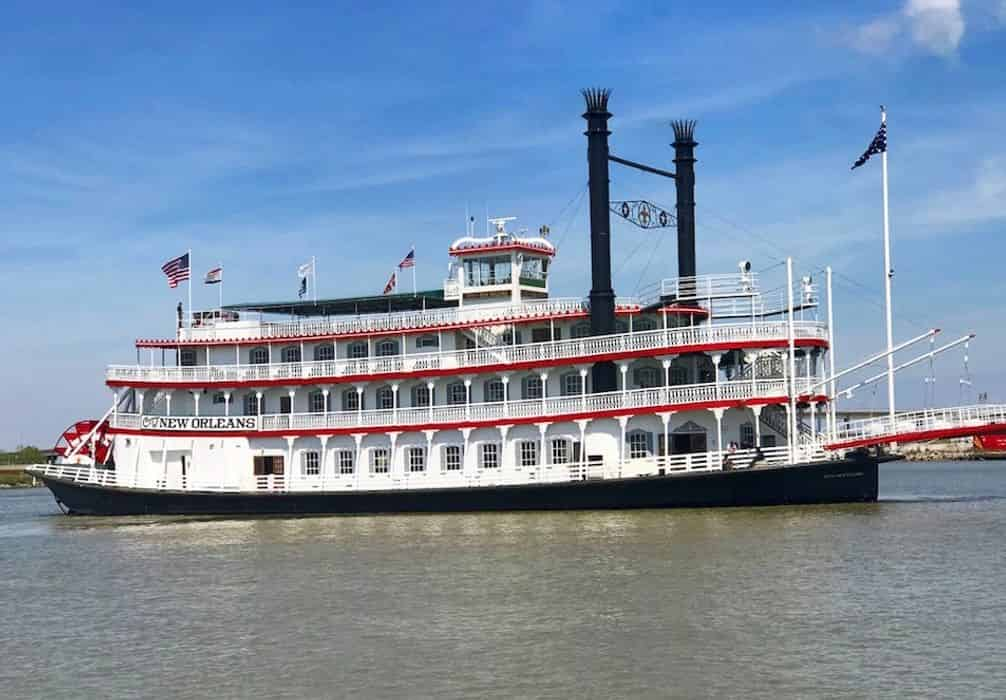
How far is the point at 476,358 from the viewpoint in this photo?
43.9m

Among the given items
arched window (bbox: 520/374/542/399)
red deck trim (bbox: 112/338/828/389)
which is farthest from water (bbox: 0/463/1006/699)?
arched window (bbox: 520/374/542/399)

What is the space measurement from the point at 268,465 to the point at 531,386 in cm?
1038

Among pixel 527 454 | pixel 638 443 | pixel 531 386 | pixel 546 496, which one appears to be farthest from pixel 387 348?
pixel 638 443

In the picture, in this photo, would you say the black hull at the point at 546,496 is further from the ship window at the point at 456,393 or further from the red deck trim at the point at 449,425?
the ship window at the point at 456,393

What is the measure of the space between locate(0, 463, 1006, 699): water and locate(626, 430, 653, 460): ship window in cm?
433

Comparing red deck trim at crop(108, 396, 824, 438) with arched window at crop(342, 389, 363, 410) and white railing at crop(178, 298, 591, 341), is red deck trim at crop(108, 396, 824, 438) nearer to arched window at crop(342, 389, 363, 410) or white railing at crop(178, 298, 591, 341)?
arched window at crop(342, 389, 363, 410)

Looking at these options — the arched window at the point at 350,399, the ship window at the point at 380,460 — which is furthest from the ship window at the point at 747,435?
the arched window at the point at 350,399

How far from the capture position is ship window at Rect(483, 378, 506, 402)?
146ft

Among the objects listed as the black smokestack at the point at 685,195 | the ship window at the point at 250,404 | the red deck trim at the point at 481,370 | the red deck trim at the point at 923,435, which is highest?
the black smokestack at the point at 685,195

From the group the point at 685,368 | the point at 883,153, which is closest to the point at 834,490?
the point at 685,368

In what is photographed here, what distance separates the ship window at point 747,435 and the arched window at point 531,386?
732 centimetres

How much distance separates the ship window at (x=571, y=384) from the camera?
142 feet

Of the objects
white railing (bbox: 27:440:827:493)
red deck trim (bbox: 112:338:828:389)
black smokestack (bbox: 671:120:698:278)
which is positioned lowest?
white railing (bbox: 27:440:827:493)

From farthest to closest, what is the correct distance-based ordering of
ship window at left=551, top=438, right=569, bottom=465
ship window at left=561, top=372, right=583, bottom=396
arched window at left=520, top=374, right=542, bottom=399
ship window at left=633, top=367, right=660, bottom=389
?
1. arched window at left=520, top=374, right=542, bottom=399
2. ship window at left=561, top=372, right=583, bottom=396
3. ship window at left=551, top=438, right=569, bottom=465
4. ship window at left=633, top=367, right=660, bottom=389
